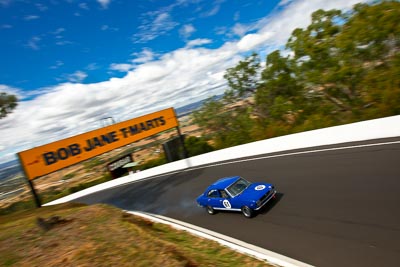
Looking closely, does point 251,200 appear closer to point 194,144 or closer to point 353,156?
point 353,156

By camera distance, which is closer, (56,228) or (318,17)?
(56,228)

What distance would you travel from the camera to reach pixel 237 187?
10.9 meters

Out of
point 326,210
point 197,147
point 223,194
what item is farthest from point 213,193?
point 197,147

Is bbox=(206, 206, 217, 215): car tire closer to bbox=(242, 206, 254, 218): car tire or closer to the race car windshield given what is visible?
the race car windshield

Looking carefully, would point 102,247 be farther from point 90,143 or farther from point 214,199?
point 90,143

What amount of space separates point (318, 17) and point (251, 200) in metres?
27.1

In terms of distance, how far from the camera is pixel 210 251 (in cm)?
735

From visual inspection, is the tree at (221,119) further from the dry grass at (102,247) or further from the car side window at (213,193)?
the dry grass at (102,247)

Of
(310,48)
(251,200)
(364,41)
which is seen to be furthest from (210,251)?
(310,48)

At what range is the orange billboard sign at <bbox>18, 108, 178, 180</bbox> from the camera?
2073 cm

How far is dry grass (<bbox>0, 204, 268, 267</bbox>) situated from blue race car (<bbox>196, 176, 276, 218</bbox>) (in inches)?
85.3

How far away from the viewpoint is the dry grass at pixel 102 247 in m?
5.97

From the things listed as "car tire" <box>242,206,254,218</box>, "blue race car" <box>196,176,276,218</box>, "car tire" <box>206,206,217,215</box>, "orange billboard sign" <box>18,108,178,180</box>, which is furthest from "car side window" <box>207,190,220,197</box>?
"orange billboard sign" <box>18,108,178,180</box>

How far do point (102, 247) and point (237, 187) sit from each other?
583cm
